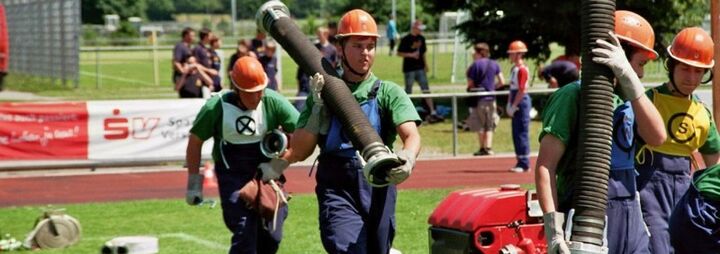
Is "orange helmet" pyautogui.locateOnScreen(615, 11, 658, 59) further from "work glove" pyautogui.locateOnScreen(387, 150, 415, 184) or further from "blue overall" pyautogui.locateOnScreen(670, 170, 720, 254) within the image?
"work glove" pyautogui.locateOnScreen(387, 150, 415, 184)

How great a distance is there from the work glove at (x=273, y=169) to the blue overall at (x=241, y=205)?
442mm

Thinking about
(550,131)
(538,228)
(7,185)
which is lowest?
(7,185)

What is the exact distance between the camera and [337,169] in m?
7.35

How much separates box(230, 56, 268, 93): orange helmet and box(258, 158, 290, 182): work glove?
64 centimetres

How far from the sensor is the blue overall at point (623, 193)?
625cm

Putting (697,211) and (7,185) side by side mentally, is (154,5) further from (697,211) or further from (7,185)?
(697,211)

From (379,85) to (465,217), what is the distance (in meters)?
1.00

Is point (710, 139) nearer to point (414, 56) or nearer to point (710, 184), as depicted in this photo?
point (710, 184)

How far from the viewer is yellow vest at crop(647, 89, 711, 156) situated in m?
7.55

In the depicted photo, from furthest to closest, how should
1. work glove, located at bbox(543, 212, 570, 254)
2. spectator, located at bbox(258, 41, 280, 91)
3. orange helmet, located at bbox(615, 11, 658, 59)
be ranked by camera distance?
spectator, located at bbox(258, 41, 280, 91) < orange helmet, located at bbox(615, 11, 658, 59) < work glove, located at bbox(543, 212, 570, 254)

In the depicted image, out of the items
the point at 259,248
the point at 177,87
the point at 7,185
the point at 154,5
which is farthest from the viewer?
the point at 154,5

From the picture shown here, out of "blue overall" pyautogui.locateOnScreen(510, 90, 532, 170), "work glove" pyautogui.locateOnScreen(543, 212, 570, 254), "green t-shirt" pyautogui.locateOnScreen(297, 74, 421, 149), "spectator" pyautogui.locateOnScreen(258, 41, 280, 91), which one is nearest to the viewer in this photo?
"work glove" pyautogui.locateOnScreen(543, 212, 570, 254)

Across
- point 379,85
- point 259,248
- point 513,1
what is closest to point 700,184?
point 379,85

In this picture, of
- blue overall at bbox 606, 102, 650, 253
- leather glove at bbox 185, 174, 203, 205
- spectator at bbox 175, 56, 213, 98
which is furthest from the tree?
blue overall at bbox 606, 102, 650, 253
